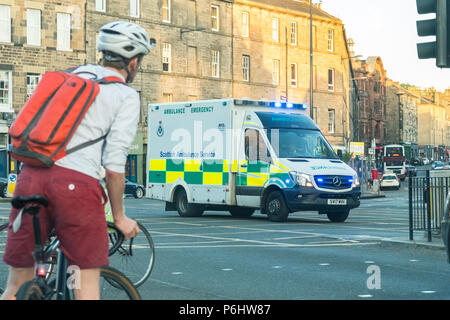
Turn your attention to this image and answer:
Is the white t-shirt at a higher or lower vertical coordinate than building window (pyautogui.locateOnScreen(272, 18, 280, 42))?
lower

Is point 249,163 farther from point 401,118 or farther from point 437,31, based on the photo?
point 401,118

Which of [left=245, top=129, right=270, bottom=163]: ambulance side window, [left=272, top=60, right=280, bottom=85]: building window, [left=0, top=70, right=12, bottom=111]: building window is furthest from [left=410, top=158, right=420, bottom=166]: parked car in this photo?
[left=245, top=129, right=270, bottom=163]: ambulance side window

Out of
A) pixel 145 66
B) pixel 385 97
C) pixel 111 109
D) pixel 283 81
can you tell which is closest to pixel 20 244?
pixel 111 109

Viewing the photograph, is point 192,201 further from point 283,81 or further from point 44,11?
point 283,81

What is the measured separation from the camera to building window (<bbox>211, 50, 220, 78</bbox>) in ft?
179

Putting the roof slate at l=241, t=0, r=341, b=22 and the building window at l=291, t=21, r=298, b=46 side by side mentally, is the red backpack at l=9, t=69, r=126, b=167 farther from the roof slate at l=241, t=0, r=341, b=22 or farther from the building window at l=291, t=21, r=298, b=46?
the building window at l=291, t=21, r=298, b=46

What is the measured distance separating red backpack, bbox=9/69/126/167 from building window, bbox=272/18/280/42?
189 ft

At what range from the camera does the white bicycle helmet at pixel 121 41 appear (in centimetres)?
419

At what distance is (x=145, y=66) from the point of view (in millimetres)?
49344

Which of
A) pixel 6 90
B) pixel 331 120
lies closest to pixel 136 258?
pixel 6 90

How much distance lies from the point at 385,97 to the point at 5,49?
8770cm

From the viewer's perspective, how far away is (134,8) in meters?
49.4

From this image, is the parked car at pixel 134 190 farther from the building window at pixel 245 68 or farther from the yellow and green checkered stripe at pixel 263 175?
the yellow and green checkered stripe at pixel 263 175

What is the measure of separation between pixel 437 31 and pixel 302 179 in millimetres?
8624
